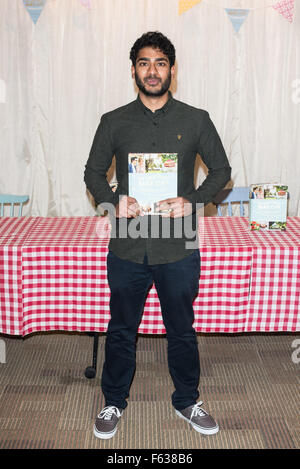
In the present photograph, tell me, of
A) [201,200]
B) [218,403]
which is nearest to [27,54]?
[201,200]

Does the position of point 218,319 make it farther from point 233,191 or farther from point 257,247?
point 233,191

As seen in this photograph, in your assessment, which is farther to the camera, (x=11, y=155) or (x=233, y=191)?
(x=11, y=155)

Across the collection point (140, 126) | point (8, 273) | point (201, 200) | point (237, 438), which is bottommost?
point (237, 438)

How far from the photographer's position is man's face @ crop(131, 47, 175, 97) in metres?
2.01

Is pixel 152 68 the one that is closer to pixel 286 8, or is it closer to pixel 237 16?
pixel 237 16

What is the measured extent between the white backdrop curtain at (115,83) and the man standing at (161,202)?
2.00 m

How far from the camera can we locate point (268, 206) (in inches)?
106

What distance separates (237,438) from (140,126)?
139cm

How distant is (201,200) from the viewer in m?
2.09

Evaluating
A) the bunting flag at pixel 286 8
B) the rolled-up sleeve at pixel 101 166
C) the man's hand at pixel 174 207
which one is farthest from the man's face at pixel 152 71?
the bunting flag at pixel 286 8

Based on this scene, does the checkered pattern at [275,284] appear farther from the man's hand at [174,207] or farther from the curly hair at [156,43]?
the curly hair at [156,43]

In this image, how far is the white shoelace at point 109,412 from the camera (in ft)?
7.52

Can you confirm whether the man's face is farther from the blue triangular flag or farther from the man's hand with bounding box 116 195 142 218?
the blue triangular flag

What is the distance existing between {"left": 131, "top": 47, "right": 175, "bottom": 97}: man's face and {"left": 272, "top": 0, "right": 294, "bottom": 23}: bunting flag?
2.33 m
